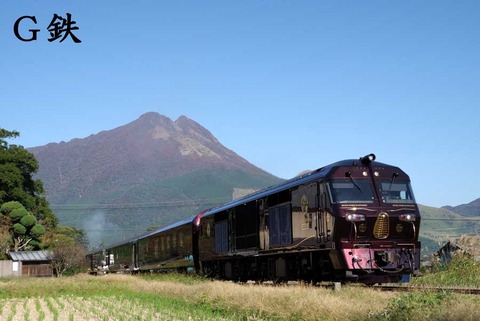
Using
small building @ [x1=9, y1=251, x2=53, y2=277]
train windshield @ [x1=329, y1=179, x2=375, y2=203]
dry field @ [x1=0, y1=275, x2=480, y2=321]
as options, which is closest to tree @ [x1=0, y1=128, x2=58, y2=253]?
small building @ [x1=9, y1=251, x2=53, y2=277]

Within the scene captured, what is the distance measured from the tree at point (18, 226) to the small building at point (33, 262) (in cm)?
250

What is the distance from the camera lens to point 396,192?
22328 millimetres

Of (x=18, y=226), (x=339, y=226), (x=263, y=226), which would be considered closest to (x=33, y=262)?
(x=18, y=226)

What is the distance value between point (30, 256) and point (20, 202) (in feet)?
50.8

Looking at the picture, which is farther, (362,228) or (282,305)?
(362,228)

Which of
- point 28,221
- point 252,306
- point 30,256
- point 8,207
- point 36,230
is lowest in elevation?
point 252,306

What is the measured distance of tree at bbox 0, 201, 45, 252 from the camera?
84312mm

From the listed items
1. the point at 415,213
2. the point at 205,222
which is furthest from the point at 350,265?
the point at 205,222

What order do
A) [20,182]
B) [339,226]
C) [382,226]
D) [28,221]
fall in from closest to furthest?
[339,226] < [382,226] < [28,221] < [20,182]

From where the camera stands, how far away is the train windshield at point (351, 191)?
70.3 feet

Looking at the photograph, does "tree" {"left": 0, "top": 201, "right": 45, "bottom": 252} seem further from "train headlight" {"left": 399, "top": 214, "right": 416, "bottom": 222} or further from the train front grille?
"train headlight" {"left": 399, "top": 214, "right": 416, "bottom": 222}

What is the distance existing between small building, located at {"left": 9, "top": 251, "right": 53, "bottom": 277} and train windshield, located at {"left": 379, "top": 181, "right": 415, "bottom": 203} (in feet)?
208

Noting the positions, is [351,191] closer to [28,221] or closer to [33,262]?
[33,262]

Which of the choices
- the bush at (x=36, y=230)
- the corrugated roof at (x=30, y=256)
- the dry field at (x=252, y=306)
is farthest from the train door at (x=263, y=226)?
the bush at (x=36, y=230)
